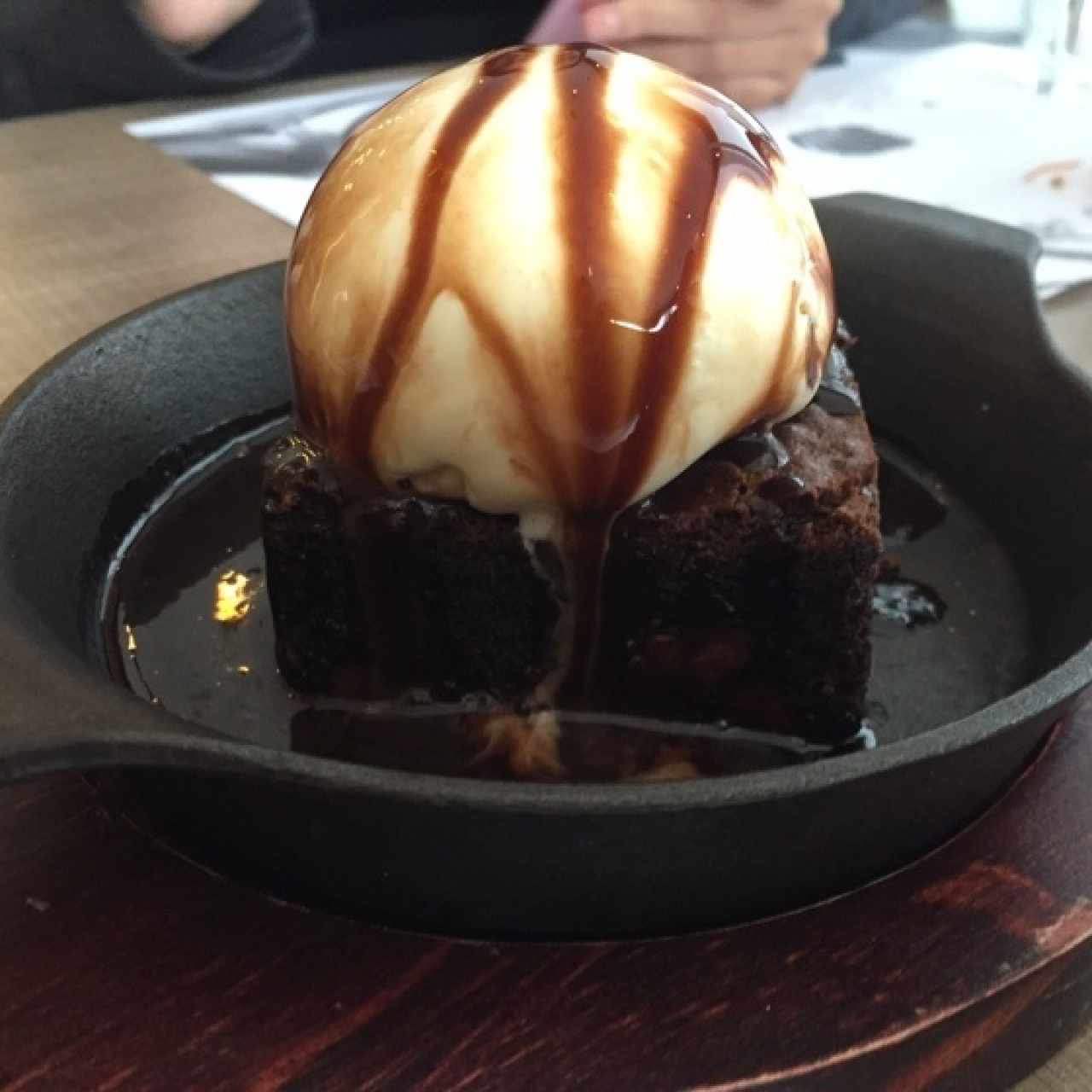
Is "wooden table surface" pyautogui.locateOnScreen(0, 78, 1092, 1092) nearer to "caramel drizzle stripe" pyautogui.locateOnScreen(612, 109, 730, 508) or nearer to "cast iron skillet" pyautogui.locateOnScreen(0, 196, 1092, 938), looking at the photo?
"cast iron skillet" pyautogui.locateOnScreen(0, 196, 1092, 938)

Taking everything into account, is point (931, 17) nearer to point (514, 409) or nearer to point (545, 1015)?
point (514, 409)

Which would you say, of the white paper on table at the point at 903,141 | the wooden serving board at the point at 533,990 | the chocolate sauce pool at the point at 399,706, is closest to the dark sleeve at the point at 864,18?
the white paper on table at the point at 903,141

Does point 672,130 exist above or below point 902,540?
above

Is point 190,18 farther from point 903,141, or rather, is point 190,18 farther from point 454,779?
point 454,779

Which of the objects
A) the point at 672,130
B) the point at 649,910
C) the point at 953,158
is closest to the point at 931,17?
the point at 953,158

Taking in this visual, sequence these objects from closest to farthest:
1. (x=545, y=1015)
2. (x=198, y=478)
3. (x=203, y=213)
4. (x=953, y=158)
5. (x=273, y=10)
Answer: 1. (x=545, y=1015)
2. (x=198, y=478)
3. (x=203, y=213)
4. (x=953, y=158)
5. (x=273, y=10)

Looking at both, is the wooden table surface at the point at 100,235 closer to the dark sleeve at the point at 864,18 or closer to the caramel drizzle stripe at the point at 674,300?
the caramel drizzle stripe at the point at 674,300

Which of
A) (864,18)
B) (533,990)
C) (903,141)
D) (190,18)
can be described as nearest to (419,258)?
(533,990)
